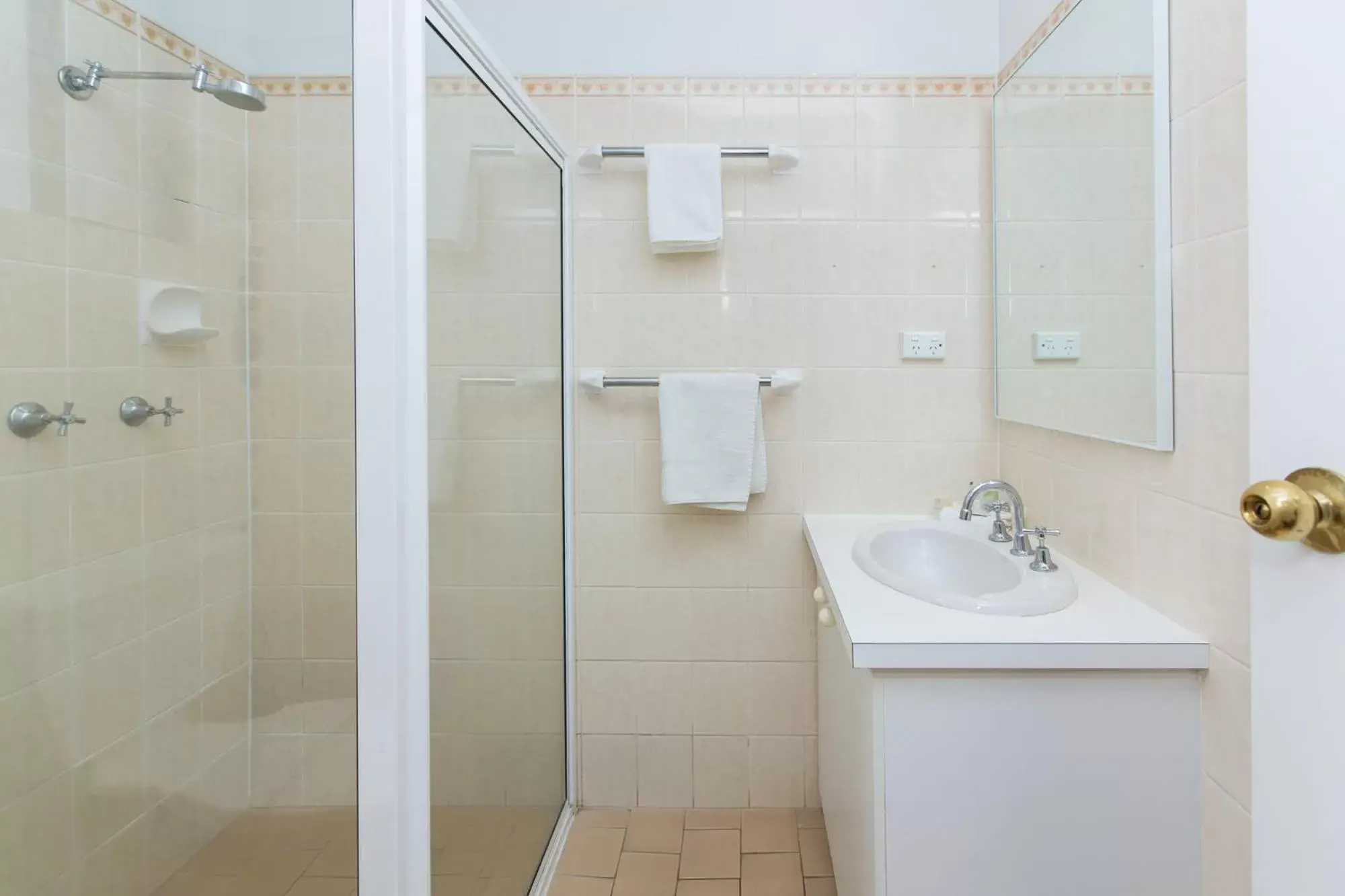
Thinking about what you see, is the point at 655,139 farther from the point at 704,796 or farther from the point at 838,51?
the point at 704,796

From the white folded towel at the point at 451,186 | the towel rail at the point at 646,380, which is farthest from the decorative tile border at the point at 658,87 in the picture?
the white folded towel at the point at 451,186

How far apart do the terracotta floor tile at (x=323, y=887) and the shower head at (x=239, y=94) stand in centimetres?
99

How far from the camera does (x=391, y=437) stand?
105cm

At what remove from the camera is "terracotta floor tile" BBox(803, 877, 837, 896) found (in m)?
1.76

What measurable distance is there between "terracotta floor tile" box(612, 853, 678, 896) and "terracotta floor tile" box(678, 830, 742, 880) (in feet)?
0.11

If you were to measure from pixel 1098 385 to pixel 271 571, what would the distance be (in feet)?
4.74

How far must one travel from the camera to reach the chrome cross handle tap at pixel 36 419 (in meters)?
0.79

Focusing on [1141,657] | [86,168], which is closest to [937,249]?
[1141,657]

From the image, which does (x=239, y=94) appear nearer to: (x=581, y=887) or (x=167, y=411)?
(x=167, y=411)

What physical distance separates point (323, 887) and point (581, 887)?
936 mm

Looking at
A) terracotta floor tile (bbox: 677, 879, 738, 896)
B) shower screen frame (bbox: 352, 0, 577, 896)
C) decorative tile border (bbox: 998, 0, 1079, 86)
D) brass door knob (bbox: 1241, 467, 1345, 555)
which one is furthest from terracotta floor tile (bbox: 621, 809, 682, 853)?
decorative tile border (bbox: 998, 0, 1079, 86)

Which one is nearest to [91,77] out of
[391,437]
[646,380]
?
[391,437]

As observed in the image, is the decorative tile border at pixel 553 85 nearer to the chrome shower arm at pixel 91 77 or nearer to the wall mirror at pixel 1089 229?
the wall mirror at pixel 1089 229

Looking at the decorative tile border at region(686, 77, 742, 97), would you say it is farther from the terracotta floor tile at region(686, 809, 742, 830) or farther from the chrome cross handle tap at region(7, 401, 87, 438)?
the terracotta floor tile at region(686, 809, 742, 830)
